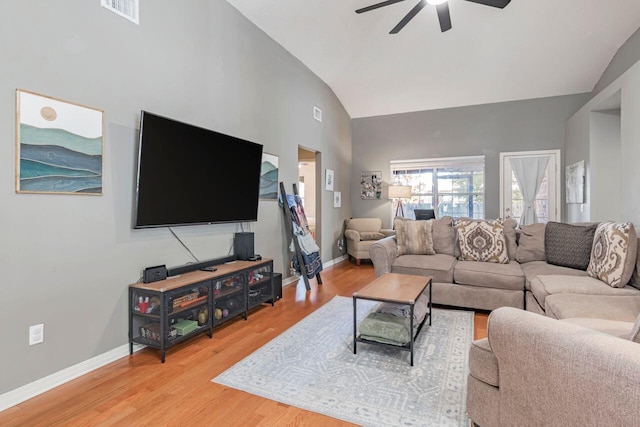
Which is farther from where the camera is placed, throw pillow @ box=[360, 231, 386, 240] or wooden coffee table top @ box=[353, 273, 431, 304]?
throw pillow @ box=[360, 231, 386, 240]

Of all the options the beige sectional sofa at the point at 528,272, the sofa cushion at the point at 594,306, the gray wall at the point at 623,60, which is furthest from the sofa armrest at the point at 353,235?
the gray wall at the point at 623,60

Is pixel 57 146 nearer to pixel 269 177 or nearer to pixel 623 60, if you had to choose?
pixel 269 177

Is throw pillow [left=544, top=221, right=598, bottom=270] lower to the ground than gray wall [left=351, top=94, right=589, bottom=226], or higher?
lower

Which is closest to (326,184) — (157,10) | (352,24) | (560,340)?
(352,24)

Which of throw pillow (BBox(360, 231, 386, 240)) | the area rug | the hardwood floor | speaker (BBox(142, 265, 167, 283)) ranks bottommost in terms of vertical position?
the hardwood floor

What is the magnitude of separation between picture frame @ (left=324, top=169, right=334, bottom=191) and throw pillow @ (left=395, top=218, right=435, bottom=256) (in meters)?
2.04

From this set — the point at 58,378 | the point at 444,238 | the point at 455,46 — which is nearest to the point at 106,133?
the point at 58,378

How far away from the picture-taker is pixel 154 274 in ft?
8.91

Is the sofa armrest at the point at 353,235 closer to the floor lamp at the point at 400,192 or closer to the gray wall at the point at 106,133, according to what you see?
the floor lamp at the point at 400,192

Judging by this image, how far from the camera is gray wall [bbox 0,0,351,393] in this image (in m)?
1.98

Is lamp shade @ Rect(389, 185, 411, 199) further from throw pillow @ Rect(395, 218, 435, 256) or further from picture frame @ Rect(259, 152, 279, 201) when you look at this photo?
picture frame @ Rect(259, 152, 279, 201)

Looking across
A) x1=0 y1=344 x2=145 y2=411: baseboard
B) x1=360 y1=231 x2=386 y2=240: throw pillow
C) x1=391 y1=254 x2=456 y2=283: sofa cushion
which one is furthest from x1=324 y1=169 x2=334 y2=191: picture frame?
x1=0 y1=344 x2=145 y2=411: baseboard

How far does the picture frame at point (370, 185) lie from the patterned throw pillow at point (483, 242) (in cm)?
318

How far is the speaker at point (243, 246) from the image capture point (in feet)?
12.3
